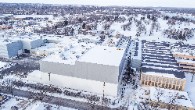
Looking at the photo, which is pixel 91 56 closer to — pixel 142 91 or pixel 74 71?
pixel 74 71

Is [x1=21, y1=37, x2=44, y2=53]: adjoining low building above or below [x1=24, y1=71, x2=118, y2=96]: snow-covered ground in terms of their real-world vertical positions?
above

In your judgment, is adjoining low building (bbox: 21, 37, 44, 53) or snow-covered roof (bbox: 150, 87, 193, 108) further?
adjoining low building (bbox: 21, 37, 44, 53)

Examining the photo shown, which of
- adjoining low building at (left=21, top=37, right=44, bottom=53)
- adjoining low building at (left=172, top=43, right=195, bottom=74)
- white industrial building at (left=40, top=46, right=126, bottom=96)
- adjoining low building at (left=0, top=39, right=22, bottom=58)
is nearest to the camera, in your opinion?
white industrial building at (left=40, top=46, right=126, bottom=96)

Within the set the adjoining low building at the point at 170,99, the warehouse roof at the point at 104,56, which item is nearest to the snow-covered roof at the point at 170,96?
the adjoining low building at the point at 170,99

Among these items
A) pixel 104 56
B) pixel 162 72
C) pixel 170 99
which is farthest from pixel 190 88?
pixel 104 56

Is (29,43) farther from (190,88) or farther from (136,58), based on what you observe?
(190,88)

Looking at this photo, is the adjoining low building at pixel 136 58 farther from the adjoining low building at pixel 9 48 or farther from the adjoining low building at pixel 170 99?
the adjoining low building at pixel 9 48

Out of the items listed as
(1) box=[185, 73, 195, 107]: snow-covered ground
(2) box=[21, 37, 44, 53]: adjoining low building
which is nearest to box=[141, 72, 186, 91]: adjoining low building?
(1) box=[185, 73, 195, 107]: snow-covered ground

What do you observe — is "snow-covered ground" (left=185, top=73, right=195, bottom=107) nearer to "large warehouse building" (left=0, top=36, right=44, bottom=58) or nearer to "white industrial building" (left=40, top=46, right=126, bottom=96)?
"white industrial building" (left=40, top=46, right=126, bottom=96)
